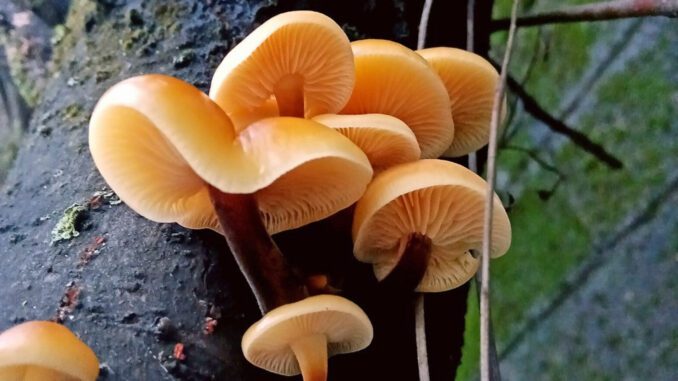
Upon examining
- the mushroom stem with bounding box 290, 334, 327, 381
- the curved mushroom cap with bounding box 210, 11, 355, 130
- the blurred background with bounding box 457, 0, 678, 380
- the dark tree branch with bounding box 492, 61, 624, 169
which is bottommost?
the blurred background with bounding box 457, 0, 678, 380

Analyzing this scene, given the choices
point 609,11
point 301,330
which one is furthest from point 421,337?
point 609,11

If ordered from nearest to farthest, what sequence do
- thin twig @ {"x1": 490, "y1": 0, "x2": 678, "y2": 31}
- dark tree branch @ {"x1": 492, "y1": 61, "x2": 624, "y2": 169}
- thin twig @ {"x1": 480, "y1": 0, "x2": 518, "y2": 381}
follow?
thin twig @ {"x1": 480, "y1": 0, "x2": 518, "y2": 381}, thin twig @ {"x1": 490, "y1": 0, "x2": 678, "y2": 31}, dark tree branch @ {"x1": 492, "y1": 61, "x2": 624, "y2": 169}

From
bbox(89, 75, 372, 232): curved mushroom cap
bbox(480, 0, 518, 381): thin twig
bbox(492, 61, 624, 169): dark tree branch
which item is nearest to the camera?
bbox(89, 75, 372, 232): curved mushroom cap

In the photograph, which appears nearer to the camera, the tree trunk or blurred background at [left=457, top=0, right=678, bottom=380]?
the tree trunk

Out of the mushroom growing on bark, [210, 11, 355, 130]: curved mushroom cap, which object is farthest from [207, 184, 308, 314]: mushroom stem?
[210, 11, 355, 130]: curved mushroom cap

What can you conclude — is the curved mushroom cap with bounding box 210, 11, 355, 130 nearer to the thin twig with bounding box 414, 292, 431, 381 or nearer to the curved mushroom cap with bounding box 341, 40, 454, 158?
the curved mushroom cap with bounding box 341, 40, 454, 158

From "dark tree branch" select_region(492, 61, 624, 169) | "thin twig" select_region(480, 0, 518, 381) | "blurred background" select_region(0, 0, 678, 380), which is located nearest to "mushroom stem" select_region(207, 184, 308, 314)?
"thin twig" select_region(480, 0, 518, 381)

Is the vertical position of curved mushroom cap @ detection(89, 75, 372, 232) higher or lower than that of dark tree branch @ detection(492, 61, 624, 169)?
higher

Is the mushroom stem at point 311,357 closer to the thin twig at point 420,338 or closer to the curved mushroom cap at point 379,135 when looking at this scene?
the thin twig at point 420,338

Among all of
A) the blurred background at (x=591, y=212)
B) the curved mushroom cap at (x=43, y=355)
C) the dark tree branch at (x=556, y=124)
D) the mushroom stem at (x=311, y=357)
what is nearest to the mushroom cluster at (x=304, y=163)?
the mushroom stem at (x=311, y=357)
